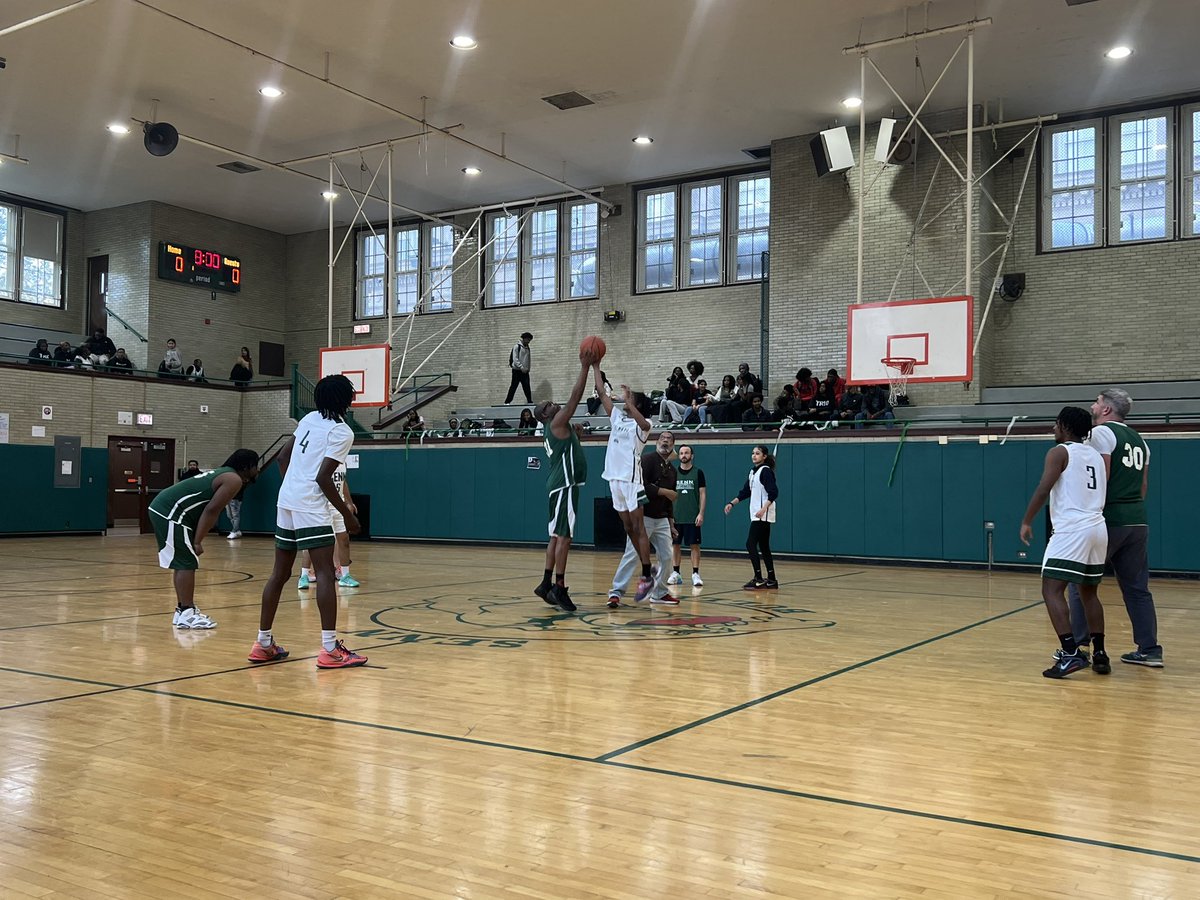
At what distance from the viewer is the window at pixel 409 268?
28.5m

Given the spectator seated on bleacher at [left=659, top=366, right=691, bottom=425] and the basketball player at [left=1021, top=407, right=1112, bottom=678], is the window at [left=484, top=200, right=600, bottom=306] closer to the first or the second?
the spectator seated on bleacher at [left=659, top=366, right=691, bottom=425]

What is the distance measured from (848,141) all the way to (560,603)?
46.0 ft

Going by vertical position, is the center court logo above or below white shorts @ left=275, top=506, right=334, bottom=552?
below

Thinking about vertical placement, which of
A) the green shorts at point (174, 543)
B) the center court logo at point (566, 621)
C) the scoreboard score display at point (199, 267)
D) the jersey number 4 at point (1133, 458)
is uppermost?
the scoreboard score display at point (199, 267)

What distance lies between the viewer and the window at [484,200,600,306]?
86.0 ft

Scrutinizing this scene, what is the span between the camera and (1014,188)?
20.5 meters

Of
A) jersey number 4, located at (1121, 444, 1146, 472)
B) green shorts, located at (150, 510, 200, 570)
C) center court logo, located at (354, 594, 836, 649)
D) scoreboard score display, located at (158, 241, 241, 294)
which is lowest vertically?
center court logo, located at (354, 594, 836, 649)

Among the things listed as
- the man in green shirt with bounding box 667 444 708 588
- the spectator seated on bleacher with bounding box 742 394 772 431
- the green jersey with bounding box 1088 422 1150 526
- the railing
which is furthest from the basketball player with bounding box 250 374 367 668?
the railing

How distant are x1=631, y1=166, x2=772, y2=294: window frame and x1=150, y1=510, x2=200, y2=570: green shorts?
17113 mm

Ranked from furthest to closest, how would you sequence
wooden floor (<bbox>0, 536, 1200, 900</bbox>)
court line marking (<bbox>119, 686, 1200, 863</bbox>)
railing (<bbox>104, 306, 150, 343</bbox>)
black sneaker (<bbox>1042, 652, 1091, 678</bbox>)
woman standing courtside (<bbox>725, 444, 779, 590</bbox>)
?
railing (<bbox>104, 306, 150, 343</bbox>), woman standing courtside (<bbox>725, 444, 779, 590</bbox>), black sneaker (<bbox>1042, 652, 1091, 678</bbox>), court line marking (<bbox>119, 686, 1200, 863</bbox>), wooden floor (<bbox>0, 536, 1200, 900</bbox>)

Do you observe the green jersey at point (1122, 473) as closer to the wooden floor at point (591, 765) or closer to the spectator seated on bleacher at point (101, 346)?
the wooden floor at point (591, 765)

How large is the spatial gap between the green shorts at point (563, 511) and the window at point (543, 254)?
17028 mm

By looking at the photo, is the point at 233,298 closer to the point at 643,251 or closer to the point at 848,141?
the point at 643,251

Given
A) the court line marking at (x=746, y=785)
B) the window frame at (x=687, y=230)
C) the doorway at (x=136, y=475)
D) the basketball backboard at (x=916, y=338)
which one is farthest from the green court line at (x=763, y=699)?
the doorway at (x=136, y=475)
